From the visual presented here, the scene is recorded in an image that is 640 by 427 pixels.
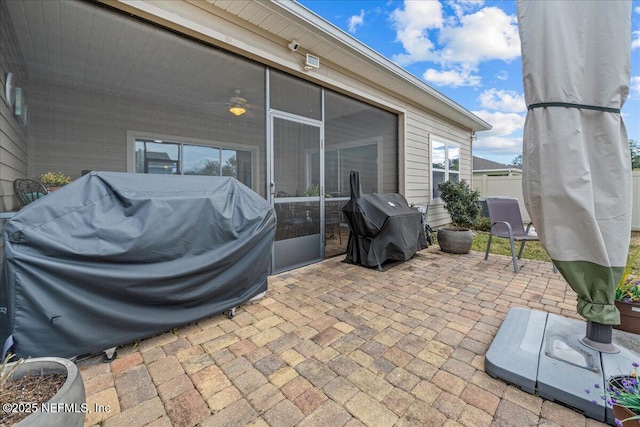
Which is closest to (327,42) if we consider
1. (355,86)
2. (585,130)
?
(355,86)

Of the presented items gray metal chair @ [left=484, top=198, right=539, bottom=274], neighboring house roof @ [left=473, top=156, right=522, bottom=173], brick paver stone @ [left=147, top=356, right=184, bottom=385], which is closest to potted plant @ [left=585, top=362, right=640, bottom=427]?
brick paver stone @ [left=147, top=356, right=184, bottom=385]

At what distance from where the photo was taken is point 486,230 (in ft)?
24.3

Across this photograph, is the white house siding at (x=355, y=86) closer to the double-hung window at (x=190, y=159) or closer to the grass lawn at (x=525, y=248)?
the double-hung window at (x=190, y=159)

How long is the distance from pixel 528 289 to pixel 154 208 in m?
3.91

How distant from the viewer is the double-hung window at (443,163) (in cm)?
687

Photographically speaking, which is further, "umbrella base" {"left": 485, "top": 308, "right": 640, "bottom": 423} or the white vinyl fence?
the white vinyl fence

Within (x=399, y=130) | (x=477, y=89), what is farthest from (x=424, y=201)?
(x=477, y=89)

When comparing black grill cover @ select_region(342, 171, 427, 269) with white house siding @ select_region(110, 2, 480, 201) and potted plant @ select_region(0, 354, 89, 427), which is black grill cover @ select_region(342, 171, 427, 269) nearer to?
white house siding @ select_region(110, 2, 480, 201)

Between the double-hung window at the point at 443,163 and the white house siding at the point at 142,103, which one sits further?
the double-hung window at the point at 443,163

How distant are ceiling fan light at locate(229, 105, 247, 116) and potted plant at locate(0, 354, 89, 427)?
2964 mm

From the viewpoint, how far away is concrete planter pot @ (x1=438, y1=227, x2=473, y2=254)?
4664 millimetres

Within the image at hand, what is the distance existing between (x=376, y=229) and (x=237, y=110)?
7.91ft

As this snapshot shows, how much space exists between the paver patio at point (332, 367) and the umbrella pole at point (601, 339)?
20.6 inches

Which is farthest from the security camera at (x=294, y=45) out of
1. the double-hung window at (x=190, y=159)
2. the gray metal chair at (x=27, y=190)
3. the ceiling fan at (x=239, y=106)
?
the gray metal chair at (x=27, y=190)
